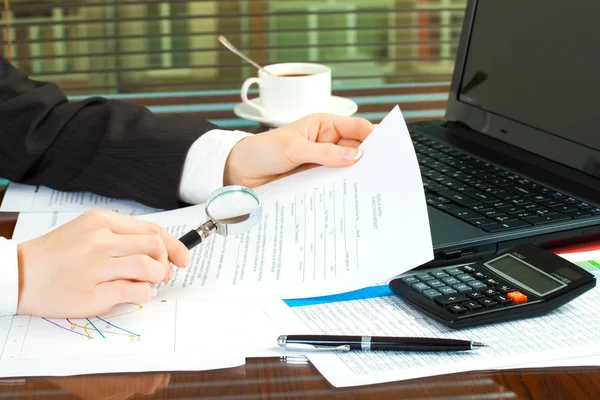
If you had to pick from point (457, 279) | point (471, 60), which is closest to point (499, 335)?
point (457, 279)

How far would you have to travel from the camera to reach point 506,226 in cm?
77

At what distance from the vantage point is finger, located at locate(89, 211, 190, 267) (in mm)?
690

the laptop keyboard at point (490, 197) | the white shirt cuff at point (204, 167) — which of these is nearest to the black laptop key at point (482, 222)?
the laptop keyboard at point (490, 197)

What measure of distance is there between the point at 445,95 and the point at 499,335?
101 cm

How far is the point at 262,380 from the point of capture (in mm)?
570

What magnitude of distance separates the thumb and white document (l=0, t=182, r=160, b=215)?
21cm

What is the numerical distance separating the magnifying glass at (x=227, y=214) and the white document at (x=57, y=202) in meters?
0.21

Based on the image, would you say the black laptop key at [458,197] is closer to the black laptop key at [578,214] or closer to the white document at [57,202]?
the black laptop key at [578,214]

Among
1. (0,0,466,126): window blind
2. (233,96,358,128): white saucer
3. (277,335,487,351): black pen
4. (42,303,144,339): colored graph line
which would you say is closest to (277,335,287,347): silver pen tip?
(277,335,487,351): black pen

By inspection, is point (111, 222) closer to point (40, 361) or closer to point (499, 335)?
point (40, 361)

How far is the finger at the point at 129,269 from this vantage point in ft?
2.19

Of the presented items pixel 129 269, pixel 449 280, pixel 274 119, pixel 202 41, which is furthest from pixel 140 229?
pixel 202 41

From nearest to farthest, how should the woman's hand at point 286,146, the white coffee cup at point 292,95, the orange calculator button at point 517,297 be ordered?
the orange calculator button at point 517,297
the woman's hand at point 286,146
the white coffee cup at point 292,95

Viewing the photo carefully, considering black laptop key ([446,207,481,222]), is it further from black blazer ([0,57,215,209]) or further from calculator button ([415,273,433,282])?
black blazer ([0,57,215,209])
